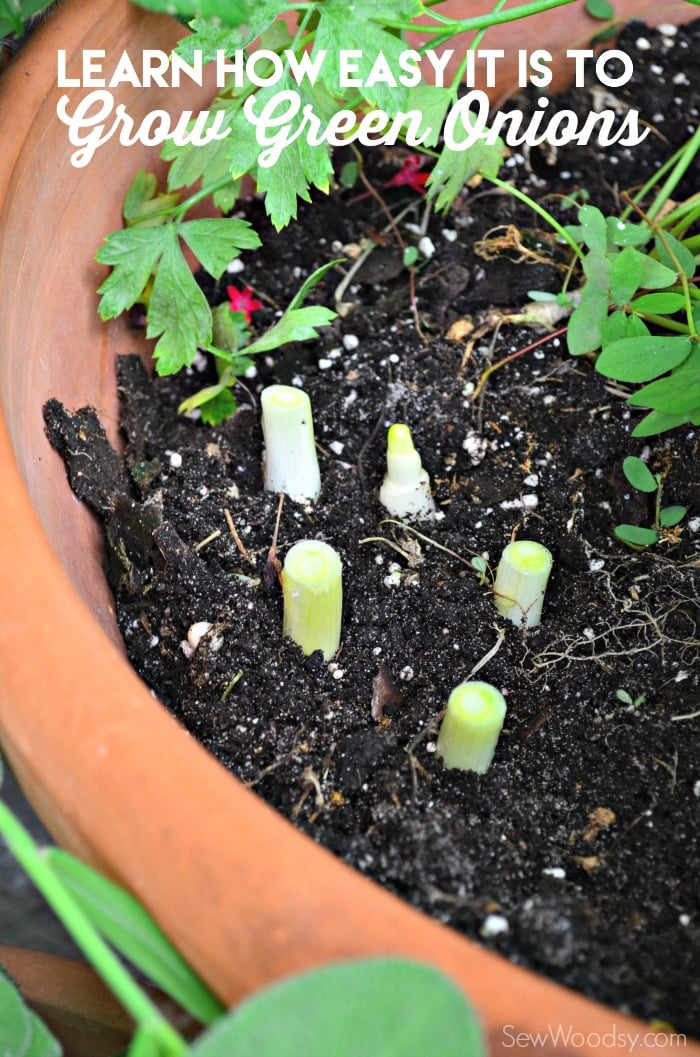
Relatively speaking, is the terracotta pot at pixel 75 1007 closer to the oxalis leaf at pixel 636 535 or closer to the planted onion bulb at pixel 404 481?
the planted onion bulb at pixel 404 481

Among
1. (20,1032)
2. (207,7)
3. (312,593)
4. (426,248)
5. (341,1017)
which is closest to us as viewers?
(341,1017)

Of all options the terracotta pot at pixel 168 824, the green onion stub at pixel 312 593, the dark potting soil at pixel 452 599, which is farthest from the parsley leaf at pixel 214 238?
the green onion stub at pixel 312 593

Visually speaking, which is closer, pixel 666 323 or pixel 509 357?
pixel 666 323

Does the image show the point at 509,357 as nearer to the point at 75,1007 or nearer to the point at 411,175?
the point at 411,175

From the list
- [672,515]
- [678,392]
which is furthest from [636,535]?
[678,392]

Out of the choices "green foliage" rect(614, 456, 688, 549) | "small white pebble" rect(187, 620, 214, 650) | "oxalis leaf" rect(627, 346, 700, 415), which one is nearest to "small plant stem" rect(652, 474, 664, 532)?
"green foliage" rect(614, 456, 688, 549)

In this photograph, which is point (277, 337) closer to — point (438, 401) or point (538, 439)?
point (438, 401)
